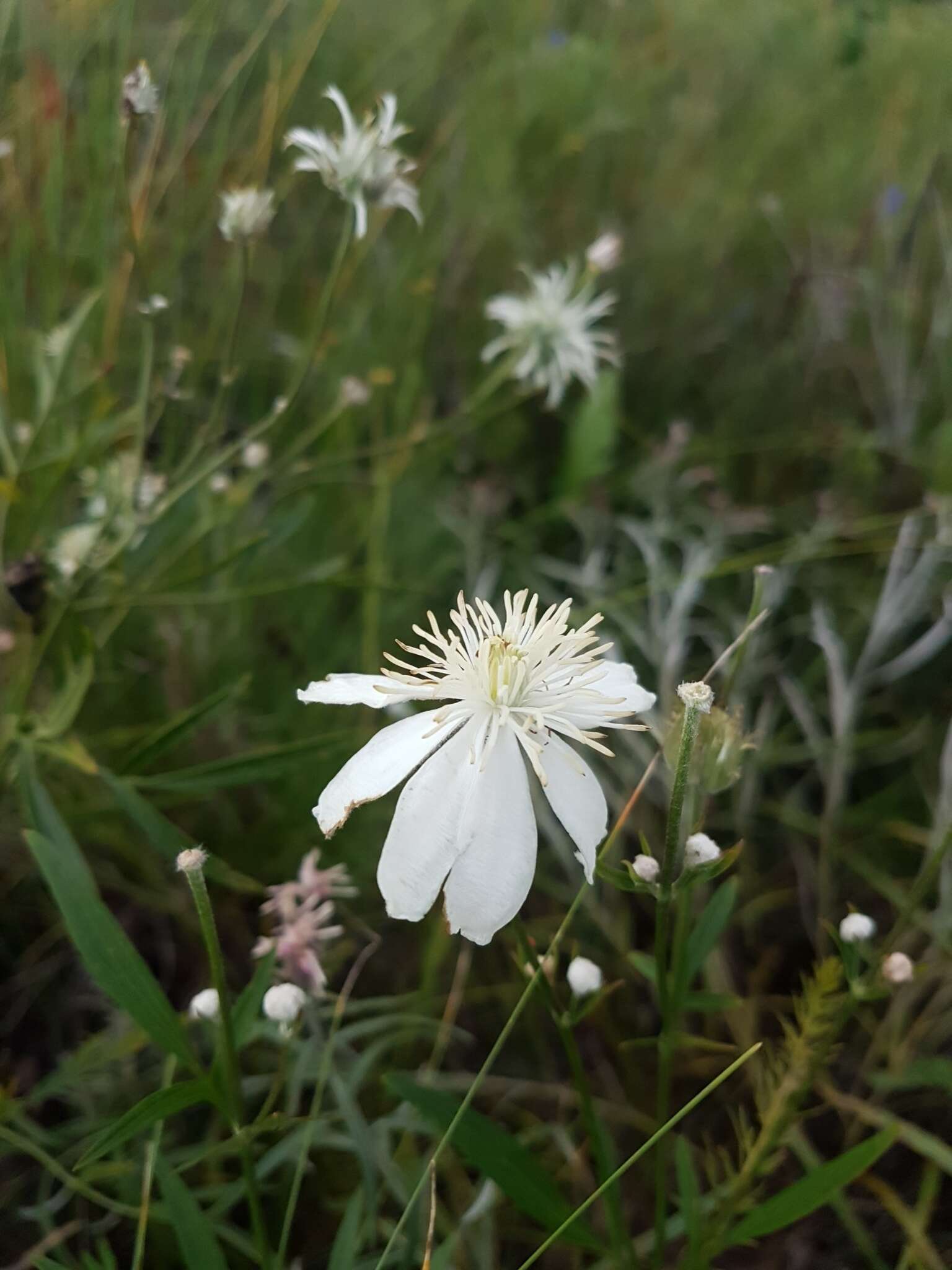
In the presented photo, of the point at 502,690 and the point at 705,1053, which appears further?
the point at 705,1053

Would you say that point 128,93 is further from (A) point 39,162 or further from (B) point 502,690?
(A) point 39,162

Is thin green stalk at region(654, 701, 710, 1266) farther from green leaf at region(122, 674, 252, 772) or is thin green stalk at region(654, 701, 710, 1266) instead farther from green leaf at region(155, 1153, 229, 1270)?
green leaf at region(122, 674, 252, 772)

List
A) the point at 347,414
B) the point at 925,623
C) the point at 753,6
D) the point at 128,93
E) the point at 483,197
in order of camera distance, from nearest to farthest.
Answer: the point at 128,93
the point at 347,414
the point at 925,623
the point at 483,197
the point at 753,6

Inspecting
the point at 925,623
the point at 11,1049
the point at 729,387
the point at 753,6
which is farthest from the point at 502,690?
the point at 753,6

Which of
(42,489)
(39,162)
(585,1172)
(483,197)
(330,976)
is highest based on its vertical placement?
(483,197)

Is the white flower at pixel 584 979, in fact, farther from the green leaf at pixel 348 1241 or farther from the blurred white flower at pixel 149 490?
the blurred white flower at pixel 149 490

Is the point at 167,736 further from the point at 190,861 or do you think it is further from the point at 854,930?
the point at 854,930

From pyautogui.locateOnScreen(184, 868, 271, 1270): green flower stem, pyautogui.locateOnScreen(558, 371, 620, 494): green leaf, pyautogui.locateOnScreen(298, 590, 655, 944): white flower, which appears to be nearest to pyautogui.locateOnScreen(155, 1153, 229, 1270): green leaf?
pyautogui.locateOnScreen(184, 868, 271, 1270): green flower stem

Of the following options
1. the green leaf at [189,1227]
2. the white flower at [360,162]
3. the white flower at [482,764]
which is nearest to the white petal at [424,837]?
the white flower at [482,764]
